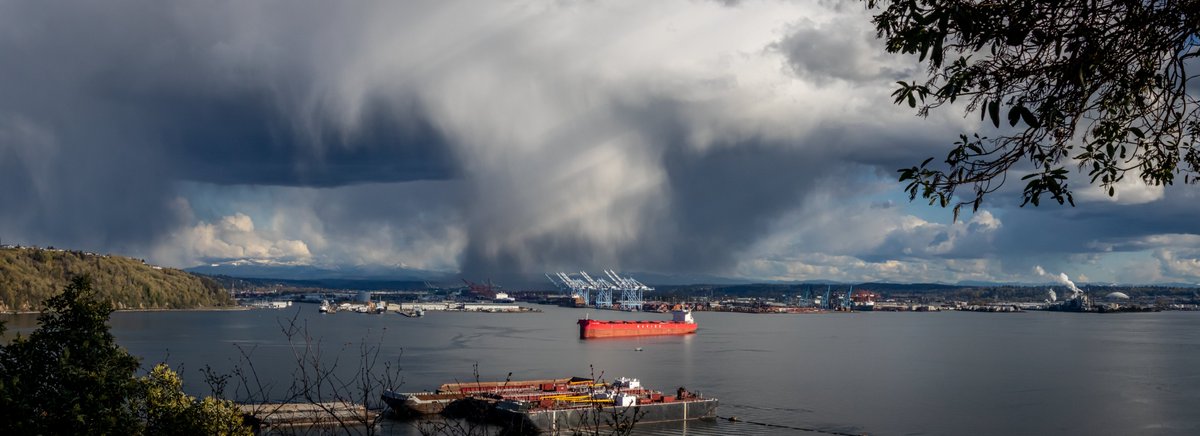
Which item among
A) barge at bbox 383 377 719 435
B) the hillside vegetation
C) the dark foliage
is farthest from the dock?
the hillside vegetation

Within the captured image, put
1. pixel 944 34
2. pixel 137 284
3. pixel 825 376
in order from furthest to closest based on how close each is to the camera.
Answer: pixel 137 284 < pixel 825 376 < pixel 944 34

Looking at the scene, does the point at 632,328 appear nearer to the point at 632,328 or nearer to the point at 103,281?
the point at 632,328

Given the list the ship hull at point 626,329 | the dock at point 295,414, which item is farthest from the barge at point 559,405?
the ship hull at point 626,329

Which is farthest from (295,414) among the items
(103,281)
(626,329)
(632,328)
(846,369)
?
(103,281)

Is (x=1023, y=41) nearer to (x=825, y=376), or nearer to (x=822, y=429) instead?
(x=822, y=429)

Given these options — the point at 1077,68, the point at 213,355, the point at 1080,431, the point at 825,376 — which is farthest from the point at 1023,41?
the point at 213,355

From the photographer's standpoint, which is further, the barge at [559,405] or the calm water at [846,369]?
the calm water at [846,369]

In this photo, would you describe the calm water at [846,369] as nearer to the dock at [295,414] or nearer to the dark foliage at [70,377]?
the dock at [295,414]
